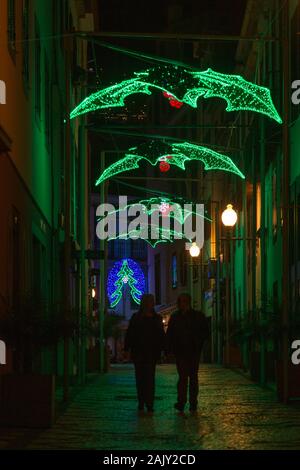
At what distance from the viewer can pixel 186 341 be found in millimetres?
19766

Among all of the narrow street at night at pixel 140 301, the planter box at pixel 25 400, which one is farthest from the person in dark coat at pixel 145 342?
the planter box at pixel 25 400

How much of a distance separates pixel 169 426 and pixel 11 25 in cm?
683

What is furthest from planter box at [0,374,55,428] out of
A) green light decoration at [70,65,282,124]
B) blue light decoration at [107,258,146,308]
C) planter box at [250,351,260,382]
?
blue light decoration at [107,258,146,308]

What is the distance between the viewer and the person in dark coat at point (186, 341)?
19.8 m

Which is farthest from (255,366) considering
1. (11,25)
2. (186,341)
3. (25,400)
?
(25,400)

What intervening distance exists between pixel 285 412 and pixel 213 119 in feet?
142

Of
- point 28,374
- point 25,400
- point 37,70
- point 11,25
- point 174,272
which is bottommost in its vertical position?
point 25,400

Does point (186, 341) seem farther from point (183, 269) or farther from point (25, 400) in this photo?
point (183, 269)

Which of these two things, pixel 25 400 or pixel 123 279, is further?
pixel 123 279

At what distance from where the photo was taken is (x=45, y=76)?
1095 inches

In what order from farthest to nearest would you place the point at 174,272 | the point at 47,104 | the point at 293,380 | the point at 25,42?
the point at 174,272
the point at 47,104
the point at 25,42
the point at 293,380

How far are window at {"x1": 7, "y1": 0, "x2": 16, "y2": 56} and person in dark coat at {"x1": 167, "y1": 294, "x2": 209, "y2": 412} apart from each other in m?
4.59

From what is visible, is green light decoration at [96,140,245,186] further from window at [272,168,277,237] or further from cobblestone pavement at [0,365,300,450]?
cobblestone pavement at [0,365,300,450]
